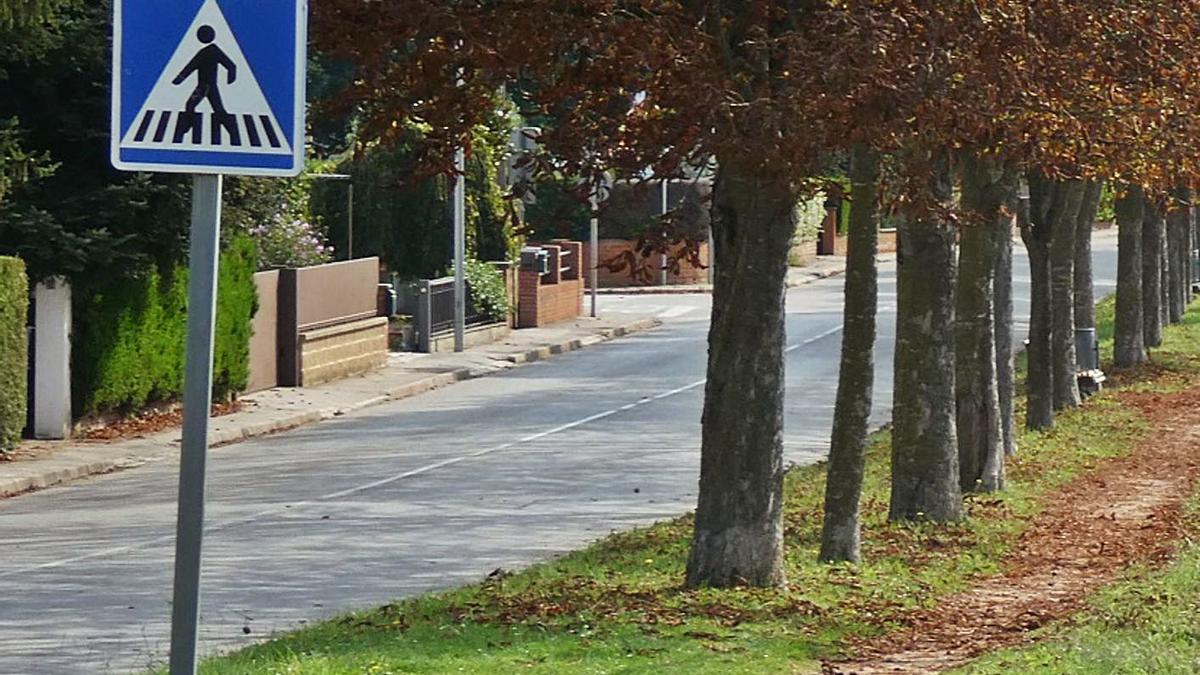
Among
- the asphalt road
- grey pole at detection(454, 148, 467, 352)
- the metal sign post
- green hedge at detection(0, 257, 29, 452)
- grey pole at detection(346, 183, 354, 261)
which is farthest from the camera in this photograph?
grey pole at detection(346, 183, 354, 261)

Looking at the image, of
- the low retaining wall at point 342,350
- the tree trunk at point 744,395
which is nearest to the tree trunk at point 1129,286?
the low retaining wall at point 342,350

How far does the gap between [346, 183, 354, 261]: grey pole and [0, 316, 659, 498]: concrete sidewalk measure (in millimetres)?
3619

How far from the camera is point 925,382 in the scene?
54.1ft

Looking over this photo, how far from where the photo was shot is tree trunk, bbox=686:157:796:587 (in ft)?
39.3

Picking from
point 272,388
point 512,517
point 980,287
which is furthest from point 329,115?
point 272,388

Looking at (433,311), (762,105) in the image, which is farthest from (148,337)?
(762,105)

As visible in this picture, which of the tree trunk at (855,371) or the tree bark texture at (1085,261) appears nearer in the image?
the tree trunk at (855,371)

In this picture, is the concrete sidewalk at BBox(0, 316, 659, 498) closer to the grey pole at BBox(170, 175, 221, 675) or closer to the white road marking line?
the white road marking line

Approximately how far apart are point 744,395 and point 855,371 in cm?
200

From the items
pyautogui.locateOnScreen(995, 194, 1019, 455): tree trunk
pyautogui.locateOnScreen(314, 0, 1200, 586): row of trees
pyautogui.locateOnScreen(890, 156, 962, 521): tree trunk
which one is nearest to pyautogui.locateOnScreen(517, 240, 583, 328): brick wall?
pyautogui.locateOnScreen(995, 194, 1019, 455): tree trunk

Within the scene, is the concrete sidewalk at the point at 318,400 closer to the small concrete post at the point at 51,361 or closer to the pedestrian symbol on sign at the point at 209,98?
the small concrete post at the point at 51,361

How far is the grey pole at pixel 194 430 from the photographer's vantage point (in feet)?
18.1

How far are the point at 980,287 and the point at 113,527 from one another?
772 centimetres

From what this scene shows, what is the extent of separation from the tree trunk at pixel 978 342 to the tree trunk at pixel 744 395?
266 inches
